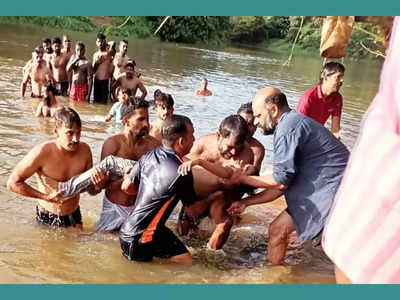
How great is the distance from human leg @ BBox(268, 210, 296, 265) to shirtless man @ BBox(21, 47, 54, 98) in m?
7.35

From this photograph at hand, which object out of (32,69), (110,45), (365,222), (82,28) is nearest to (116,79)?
(110,45)

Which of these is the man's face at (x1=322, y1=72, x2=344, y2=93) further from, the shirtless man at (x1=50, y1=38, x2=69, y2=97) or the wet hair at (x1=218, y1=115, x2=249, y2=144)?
the shirtless man at (x1=50, y1=38, x2=69, y2=97)

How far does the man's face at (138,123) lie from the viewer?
172 inches

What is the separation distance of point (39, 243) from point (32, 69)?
22.4 feet

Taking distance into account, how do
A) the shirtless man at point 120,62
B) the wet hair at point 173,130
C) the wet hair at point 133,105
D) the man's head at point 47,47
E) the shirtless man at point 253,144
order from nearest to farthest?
1. the wet hair at point 173,130
2. the wet hair at point 133,105
3. the shirtless man at point 253,144
4. the shirtless man at point 120,62
5. the man's head at point 47,47

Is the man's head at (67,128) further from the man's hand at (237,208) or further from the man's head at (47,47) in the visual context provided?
the man's head at (47,47)

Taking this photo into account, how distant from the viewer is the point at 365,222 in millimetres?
1470

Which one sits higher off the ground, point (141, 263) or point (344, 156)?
point (344, 156)

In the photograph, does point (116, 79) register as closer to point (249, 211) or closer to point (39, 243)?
point (249, 211)

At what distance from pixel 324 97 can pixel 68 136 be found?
294 cm

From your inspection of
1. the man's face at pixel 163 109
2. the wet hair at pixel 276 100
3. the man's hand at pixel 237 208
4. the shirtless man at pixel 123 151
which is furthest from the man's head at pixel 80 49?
the wet hair at pixel 276 100

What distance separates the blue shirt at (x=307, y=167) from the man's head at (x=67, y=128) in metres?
1.48

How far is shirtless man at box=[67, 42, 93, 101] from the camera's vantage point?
10.7 metres

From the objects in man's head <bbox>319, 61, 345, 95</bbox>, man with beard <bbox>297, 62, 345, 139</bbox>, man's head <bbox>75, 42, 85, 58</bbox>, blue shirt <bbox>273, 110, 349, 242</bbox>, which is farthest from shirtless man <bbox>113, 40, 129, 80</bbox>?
blue shirt <bbox>273, 110, 349, 242</bbox>
